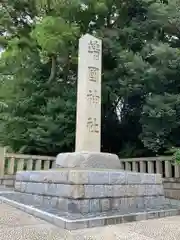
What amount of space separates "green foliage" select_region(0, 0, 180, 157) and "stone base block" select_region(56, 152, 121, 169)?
1.89 meters

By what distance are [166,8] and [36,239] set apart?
5.65 metres

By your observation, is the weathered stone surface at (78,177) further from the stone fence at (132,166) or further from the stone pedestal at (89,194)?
the stone fence at (132,166)

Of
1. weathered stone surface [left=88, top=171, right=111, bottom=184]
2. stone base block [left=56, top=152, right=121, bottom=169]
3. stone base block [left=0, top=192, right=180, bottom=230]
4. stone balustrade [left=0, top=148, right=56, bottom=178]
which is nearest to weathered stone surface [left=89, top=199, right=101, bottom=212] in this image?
stone base block [left=0, top=192, right=180, bottom=230]

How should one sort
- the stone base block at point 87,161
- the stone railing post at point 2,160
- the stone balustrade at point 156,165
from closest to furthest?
1. the stone base block at point 87,161
2. the stone balustrade at point 156,165
3. the stone railing post at point 2,160

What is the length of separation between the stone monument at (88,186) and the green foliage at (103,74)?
5.58 ft

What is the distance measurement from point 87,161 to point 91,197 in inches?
30.7

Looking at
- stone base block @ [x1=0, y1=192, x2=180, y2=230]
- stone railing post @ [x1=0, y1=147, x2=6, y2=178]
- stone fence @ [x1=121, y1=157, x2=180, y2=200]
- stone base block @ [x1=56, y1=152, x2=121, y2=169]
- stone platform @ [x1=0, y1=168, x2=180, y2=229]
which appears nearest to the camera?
stone base block @ [x1=0, y1=192, x2=180, y2=230]

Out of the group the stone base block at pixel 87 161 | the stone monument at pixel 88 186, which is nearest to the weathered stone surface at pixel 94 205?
the stone monument at pixel 88 186

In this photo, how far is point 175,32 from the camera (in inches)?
254

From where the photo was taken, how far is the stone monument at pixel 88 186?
10.2 feet

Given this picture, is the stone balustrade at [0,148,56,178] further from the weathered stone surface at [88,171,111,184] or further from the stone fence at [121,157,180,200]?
the weathered stone surface at [88,171,111,184]

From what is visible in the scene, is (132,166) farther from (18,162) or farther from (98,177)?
(98,177)

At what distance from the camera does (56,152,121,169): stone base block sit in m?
3.92

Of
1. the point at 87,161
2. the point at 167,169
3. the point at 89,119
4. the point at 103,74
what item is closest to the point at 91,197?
the point at 87,161
